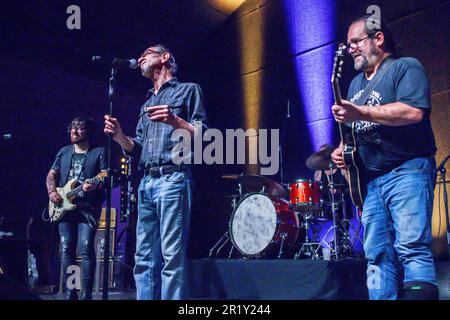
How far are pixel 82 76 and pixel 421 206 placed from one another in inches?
250

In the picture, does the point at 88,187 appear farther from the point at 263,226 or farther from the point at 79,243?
the point at 263,226

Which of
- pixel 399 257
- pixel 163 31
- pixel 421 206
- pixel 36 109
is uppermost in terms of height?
pixel 163 31

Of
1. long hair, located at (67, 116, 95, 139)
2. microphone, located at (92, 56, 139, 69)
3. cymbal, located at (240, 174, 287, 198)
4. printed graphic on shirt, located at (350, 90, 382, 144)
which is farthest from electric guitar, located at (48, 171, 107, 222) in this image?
printed graphic on shirt, located at (350, 90, 382, 144)

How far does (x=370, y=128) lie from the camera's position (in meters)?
2.47

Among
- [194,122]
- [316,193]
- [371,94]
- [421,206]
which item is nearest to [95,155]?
[194,122]

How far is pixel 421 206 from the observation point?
2.17 m

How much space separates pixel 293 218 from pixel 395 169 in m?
3.13

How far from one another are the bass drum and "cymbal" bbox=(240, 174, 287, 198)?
209 mm

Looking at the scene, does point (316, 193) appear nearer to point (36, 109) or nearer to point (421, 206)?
point (421, 206)

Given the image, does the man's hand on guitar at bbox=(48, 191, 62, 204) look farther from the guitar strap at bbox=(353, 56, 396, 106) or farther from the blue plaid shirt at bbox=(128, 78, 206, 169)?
the guitar strap at bbox=(353, 56, 396, 106)

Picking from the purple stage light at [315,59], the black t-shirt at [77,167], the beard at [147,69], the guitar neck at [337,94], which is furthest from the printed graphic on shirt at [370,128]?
the purple stage light at [315,59]

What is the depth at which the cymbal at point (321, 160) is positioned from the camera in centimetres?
499

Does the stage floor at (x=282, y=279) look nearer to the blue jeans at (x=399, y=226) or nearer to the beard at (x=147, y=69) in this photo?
the blue jeans at (x=399, y=226)

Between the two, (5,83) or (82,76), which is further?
(82,76)
